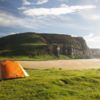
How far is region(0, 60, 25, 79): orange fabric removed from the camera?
22.9m

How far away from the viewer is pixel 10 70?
76.3 feet

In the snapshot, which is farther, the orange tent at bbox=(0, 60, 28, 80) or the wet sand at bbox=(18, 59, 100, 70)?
the wet sand at bbox=(18, 59, 100, 70)

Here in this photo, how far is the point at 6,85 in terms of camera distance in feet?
66.8

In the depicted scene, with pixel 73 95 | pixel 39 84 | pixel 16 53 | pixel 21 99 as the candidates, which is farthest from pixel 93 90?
pixel 16 53

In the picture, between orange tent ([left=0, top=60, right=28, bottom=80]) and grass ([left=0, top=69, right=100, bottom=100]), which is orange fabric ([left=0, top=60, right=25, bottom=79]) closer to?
orange tent ([left=0, top=60, right=28, bottom=80])

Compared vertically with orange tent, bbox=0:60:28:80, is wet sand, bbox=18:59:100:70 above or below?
below

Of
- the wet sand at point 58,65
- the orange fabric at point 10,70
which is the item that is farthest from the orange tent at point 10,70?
the wet sand at point 58,65

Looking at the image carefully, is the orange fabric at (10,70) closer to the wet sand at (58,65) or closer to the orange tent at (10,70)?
the orange tent at (10,70)

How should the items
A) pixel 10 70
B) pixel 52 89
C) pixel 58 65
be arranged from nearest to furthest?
pixel 52 89
pixel 10 70
pixel 58 65

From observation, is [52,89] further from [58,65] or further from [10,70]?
[58,65]

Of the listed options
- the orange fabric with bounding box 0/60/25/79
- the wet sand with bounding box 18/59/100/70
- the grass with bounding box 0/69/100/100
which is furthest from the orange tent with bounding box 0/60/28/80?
the wet sand with bounding box 18/59/100/70

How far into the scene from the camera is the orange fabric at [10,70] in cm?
2289

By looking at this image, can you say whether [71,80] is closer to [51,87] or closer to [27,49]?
[51,87]

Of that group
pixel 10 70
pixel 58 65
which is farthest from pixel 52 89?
pixel 58 65
